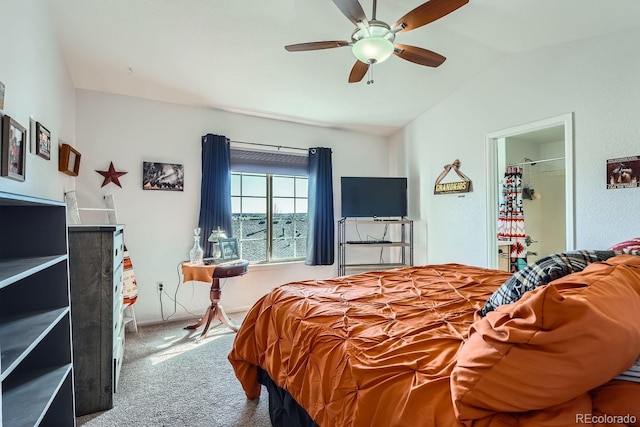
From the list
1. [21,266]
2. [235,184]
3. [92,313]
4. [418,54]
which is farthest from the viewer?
[235,184]

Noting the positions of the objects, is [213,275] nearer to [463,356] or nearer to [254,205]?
[254,205]

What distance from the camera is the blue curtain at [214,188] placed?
3.37 metres

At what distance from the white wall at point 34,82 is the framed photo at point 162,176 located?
687mm

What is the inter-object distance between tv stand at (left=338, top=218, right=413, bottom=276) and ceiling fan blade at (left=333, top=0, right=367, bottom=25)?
2461mm

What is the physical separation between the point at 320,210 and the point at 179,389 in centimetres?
248

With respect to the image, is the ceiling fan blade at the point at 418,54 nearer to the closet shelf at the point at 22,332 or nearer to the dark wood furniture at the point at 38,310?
the dark wood furniture at the point at 38,310

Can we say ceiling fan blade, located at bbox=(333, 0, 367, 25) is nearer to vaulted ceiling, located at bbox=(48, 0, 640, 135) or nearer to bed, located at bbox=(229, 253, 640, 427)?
vaulted ceiling, located at bbox=(48, 0, 640, 135)

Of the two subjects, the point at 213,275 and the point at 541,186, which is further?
the point at 541,186

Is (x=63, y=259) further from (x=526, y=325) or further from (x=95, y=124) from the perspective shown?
(x=95, y=124)

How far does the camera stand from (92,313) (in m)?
1.83

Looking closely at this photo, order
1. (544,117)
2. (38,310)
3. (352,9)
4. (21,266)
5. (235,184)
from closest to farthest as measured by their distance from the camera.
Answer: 1. (21,266)
2. (38,310)
3. (352,9)
4. (544,117)
5. (235,184)

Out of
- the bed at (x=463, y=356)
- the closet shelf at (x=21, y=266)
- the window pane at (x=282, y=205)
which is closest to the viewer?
the bed at (x=463, y=356)

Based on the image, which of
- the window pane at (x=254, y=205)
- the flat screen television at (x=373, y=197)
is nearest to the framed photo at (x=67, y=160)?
the window pane at (x=254, y=205)

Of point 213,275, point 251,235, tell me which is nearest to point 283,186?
point 251,235
